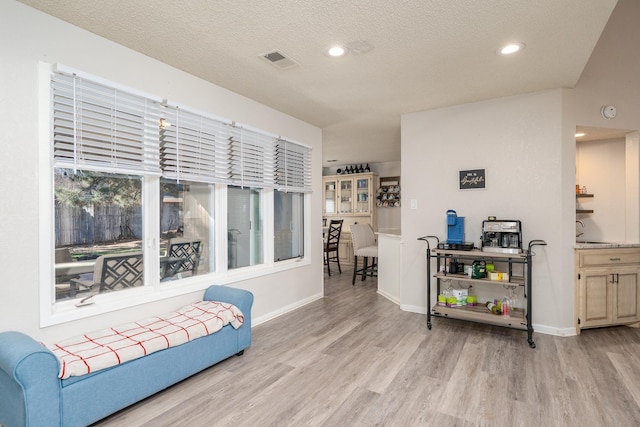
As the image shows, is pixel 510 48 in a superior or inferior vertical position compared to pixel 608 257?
superior

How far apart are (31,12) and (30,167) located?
97 cm

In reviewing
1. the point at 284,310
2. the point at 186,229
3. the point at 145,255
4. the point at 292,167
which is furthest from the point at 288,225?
the point at 145,255

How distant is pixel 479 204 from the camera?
12.4ft

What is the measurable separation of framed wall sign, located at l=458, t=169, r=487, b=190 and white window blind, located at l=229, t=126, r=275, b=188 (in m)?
2.22

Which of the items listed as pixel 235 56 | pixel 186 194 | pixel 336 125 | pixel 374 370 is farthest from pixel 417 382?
pixel 336 125

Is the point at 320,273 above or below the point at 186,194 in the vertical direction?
below

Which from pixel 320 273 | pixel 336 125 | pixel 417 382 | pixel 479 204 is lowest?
pixel 417 382

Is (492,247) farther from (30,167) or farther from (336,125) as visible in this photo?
(30,167)

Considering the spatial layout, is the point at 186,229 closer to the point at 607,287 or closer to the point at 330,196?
the point at 607,287

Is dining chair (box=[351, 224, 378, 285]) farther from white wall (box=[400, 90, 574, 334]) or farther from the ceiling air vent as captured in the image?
the ceiling air vent

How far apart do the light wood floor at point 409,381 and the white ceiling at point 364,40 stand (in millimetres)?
2515

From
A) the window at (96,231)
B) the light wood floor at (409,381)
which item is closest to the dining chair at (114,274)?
the window at (96,231)

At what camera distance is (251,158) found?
3.65 meters

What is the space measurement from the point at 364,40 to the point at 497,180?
225 centimetres
